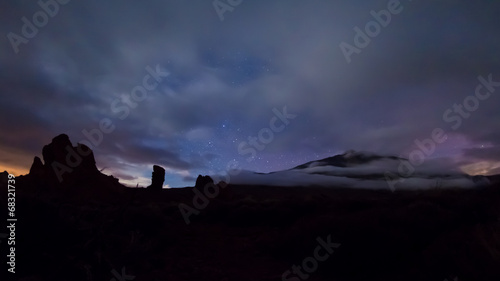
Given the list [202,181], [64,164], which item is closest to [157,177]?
[202,181]

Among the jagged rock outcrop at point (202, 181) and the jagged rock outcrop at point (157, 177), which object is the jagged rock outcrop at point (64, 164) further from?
the jagged rock outcrop at point (202, 181)

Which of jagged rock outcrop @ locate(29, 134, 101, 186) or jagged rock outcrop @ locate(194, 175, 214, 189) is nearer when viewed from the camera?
jagged rock outcrop @ locate(29, 134, 101, 186)

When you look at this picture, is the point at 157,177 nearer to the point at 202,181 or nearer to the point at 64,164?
the point at 202,181

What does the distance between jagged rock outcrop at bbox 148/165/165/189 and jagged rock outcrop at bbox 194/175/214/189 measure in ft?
15.4

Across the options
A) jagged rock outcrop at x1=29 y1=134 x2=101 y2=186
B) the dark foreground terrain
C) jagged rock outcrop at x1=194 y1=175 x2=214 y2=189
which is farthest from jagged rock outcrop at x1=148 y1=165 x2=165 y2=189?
the dark foreground terrain

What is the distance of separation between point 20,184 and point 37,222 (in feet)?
79.2

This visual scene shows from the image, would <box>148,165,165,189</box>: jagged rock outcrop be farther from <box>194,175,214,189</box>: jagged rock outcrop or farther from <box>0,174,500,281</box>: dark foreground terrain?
<box>0,174,500,281</box>: dark foreground terrain

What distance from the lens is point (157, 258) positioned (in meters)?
8.05

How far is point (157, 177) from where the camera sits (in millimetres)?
38531

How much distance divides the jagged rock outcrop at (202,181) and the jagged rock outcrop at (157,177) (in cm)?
468

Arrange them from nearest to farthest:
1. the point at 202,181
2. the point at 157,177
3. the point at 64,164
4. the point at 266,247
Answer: the point at 266,247, the point at 64,164, the point at 202,181, the point at 157,177

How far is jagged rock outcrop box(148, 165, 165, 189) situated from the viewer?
1494 inches

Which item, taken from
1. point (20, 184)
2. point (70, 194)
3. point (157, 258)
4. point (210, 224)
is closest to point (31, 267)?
point (157, 258)

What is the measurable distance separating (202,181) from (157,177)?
229 inches
